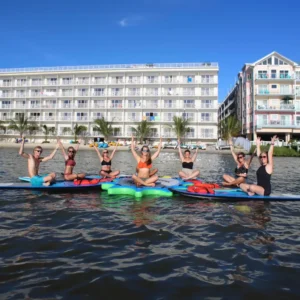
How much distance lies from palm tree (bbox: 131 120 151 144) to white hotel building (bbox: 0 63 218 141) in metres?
2.27

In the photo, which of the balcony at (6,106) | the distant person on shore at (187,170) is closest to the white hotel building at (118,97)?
the balcony at (6,106)

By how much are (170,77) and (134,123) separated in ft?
43.6

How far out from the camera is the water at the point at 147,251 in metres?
4.06

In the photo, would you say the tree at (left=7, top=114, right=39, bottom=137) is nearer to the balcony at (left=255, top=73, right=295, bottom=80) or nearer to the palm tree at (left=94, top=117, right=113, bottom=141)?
the palm tree at (left=94, top=117, right=113, bottom=141)

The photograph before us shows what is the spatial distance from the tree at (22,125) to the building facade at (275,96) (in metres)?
49.3

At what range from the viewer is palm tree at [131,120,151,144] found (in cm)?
6219

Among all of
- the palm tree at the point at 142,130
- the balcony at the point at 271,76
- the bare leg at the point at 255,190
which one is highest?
the balcony at the point at 271,76

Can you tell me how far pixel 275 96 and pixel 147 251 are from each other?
54.3 meters

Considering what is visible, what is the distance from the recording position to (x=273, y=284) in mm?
4227

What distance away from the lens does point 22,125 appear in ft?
220

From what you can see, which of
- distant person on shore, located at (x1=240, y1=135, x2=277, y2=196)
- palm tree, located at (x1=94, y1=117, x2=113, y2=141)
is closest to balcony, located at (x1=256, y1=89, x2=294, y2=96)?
palm tree, located at (x1=94, y1=117, x2=113, y2=141)

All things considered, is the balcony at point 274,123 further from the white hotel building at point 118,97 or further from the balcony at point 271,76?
the white hotel building at point 118,97

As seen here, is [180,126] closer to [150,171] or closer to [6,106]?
[6,106]

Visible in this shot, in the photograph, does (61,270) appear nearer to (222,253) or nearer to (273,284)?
(222,253)
